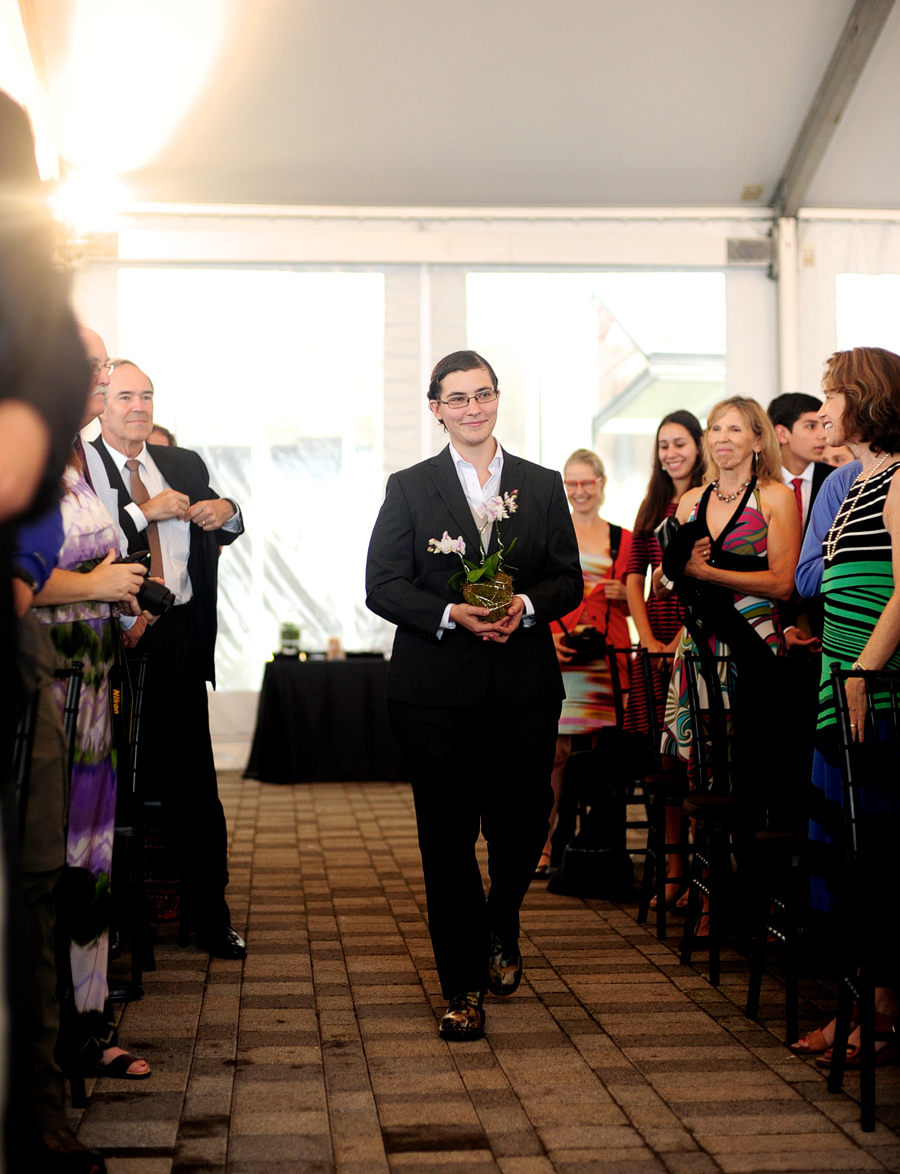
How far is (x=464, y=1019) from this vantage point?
9.55 ft

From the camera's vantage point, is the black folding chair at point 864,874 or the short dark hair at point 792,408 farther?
the short dark hair at point 792,408

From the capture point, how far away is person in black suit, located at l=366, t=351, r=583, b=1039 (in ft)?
9.90

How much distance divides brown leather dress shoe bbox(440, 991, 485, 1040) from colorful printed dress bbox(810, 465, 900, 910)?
0.90m

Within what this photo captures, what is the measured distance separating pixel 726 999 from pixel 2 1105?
2.45 meters

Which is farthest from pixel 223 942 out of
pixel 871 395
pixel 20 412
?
pixel 20 412

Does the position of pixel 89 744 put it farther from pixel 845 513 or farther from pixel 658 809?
pixel 658 809

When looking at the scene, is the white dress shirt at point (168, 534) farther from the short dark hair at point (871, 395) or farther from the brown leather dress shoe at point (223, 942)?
the short dark hair at point (871, 395)

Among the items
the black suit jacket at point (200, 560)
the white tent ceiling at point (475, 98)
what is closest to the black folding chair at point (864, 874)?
the black suit jacket at point (200, 560)

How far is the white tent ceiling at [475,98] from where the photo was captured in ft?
23.7

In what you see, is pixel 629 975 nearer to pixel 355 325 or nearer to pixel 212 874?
pixel 212 874

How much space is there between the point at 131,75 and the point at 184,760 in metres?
5.46

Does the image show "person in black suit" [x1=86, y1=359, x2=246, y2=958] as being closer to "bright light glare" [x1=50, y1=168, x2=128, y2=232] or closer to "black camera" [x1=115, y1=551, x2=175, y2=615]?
"black camera" [x1=115, y1=551, x2=175, y2=615]

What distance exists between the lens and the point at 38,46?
7.19m

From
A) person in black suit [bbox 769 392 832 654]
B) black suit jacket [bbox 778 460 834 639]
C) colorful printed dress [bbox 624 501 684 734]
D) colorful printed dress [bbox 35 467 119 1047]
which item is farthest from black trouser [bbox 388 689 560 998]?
person in black suit [bbox 769 392 832 654]
